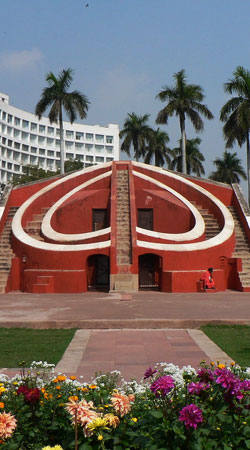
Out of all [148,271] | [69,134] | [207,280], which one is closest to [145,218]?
[148,271]

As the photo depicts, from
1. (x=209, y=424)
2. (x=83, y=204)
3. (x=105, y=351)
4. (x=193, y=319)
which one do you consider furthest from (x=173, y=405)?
(x=83, y=204)

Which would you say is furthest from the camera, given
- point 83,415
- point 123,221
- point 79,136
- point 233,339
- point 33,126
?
point 79,136

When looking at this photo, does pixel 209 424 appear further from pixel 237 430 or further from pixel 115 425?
pixel 115 425

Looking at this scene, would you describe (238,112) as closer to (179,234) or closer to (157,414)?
(179,234)

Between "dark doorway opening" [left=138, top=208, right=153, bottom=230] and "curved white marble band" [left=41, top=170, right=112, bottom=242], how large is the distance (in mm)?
2666

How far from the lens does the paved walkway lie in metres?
6.22

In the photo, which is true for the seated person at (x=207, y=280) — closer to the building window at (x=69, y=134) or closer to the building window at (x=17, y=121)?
the building window at (x=17, y=121)

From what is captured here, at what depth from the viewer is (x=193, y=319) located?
8977 millimetres

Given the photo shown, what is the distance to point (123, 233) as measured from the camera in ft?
56.3

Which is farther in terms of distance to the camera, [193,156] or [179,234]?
[193,156]

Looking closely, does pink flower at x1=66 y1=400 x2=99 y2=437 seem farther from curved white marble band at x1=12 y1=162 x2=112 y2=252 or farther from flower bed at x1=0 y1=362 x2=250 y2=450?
curved white marble band at x1=12 y1=162 x2=112 y2=252

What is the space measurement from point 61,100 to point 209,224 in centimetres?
1476

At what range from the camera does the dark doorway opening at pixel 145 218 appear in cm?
2017

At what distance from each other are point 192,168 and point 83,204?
30571 mm
